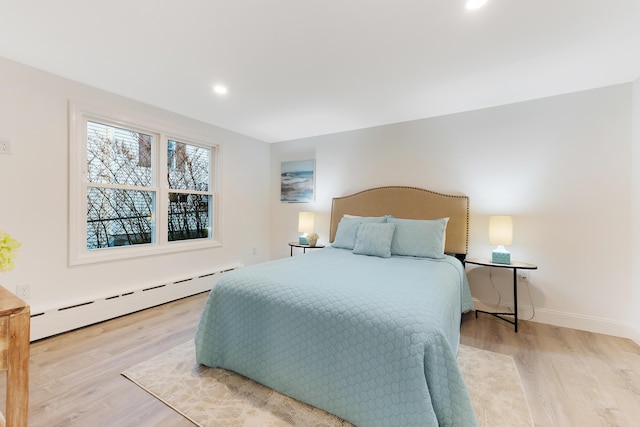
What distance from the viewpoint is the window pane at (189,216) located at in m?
3.46

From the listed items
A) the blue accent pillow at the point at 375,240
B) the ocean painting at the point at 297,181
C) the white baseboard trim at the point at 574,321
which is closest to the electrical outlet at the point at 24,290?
the blue accent pillow at the point at 375,240

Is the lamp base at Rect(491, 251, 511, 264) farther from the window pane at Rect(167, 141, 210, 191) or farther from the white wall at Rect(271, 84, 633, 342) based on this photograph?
the window pane at Rect(167, 141, 210, 191)

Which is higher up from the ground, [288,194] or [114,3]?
[114,3]

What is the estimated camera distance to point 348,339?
1.38 m

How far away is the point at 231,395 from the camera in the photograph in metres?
1.62

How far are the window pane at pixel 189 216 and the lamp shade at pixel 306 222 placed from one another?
4.37 ft

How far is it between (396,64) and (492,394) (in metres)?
2.40

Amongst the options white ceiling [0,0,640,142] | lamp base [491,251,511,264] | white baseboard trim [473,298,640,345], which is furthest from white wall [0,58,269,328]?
white baseboard trim [473,298,640,345]

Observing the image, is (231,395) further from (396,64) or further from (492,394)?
(396,64)

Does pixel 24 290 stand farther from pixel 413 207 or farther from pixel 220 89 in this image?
pixel 413 207

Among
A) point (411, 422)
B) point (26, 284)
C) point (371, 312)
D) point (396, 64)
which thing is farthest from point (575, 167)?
point (26, 284)

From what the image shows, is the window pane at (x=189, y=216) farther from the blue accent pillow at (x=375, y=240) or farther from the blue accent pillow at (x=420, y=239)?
the blue accent pillow at (x=420, y=239)

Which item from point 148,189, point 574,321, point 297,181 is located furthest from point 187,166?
point 574,321

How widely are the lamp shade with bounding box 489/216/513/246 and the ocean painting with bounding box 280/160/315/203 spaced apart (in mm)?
2487
